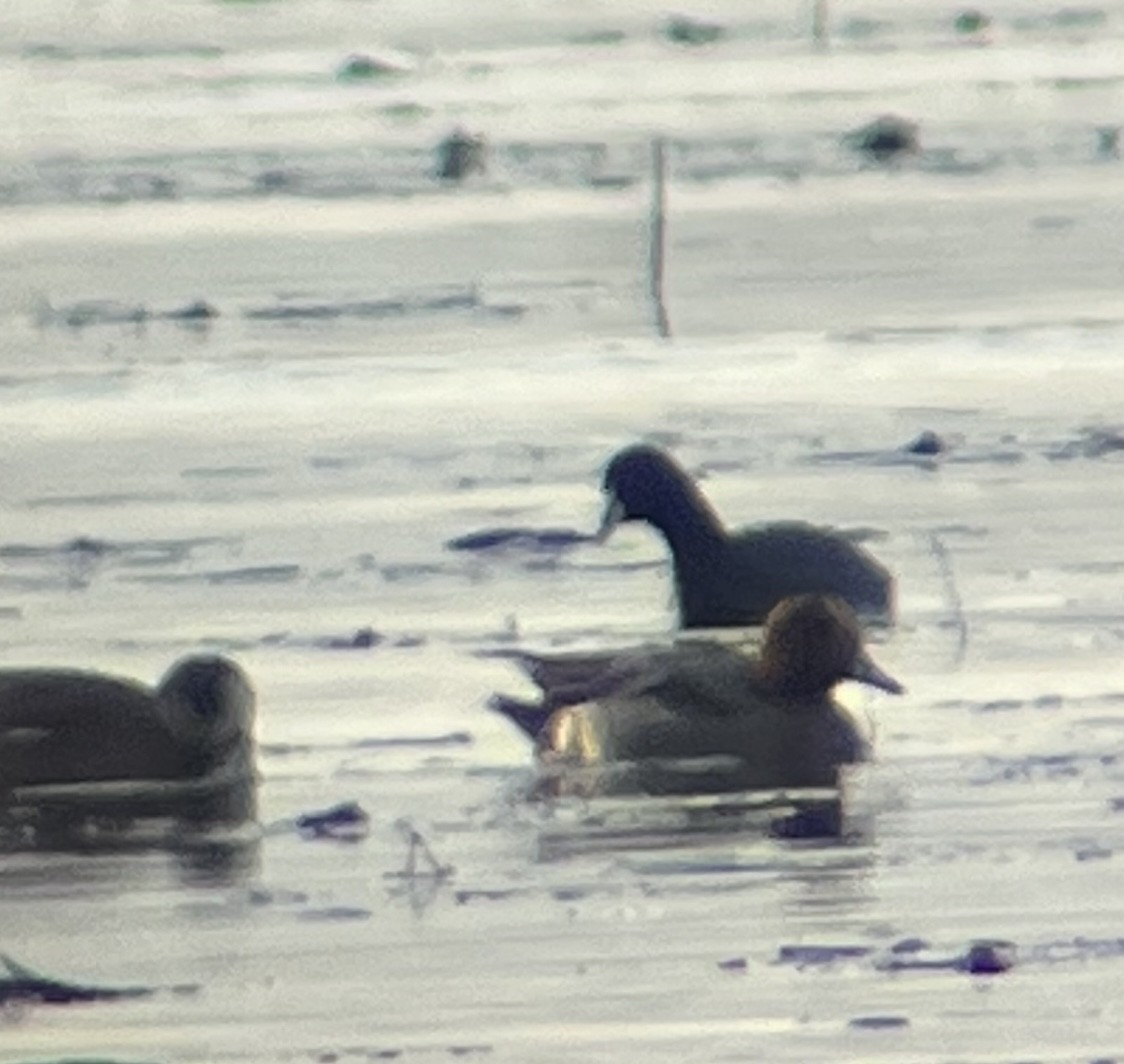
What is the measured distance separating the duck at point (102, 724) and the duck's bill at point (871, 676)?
54.6 inches

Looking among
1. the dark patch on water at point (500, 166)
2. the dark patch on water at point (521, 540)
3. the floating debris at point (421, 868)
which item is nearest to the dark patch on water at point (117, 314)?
the dark patch on water at point (500, 166)

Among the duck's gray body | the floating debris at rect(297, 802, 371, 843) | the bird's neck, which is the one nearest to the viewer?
the floating debris at rect(297, 802, 371, 843)

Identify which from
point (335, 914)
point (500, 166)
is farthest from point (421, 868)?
point (500, 166)

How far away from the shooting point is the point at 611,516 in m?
14.2

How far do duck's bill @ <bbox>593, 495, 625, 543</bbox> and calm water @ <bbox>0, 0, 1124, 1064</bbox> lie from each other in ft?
0.25

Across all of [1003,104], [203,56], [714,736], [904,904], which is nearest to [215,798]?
[714,736]

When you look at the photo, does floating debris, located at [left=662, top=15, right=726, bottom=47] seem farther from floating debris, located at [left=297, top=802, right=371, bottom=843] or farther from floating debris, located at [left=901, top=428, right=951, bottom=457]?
floating debris, located at [left=297, top=802, right=371, bottom=843]

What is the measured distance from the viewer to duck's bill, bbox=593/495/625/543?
1420cm

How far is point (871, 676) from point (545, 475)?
13.1 feet

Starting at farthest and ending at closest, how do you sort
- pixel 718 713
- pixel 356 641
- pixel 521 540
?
pixel 521 540 → pixel 356 641 → pixel 718 713

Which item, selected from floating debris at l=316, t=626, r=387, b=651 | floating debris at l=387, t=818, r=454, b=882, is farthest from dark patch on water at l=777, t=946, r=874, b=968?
floating debris at l=316, t=626, r=387, b=651

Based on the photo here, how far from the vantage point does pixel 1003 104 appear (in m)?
27.2

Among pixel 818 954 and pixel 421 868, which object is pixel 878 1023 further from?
pixel 421 868

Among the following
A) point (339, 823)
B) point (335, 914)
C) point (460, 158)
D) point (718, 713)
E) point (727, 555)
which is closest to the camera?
point (335, 914)
